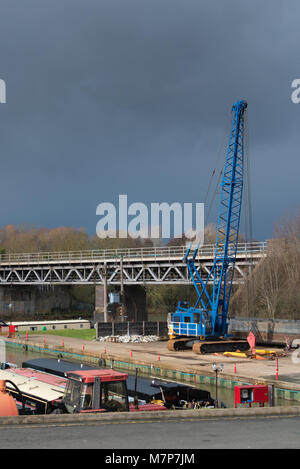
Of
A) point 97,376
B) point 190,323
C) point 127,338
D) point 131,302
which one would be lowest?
point 127,338

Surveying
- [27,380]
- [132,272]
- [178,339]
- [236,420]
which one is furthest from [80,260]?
[236,420]

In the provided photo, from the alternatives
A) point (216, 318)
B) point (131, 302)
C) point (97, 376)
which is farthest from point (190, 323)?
point (131, 302)

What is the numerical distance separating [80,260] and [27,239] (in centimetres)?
6668

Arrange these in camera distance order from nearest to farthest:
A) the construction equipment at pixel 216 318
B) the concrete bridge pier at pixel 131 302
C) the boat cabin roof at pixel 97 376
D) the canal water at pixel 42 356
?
the boat cabin roof at pixel 97 376 → the canal water at pixel 42 356 → the construction equipment at pixel 216 318 → the concrete bridge pier at pixel 131 302

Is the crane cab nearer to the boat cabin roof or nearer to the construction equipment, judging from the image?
the construction equipment

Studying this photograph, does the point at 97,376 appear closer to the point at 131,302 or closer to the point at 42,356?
the point at 42,356

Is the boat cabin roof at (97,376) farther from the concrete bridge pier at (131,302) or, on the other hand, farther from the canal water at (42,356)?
the concrete bridge pier at (131,302)

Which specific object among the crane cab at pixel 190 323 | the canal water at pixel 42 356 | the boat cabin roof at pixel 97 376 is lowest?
the canal water at pixel 42 356

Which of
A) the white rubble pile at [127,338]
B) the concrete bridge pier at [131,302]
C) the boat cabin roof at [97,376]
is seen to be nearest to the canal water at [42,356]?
the white rubble pile at [127,338]

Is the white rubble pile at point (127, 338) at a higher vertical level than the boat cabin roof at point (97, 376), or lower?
lower

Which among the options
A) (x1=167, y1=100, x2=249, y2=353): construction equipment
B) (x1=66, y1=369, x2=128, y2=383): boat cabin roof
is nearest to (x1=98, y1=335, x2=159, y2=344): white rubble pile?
(x1=167, y1=100, x2=249, y2=353): construction equipment

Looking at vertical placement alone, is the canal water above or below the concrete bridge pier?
below

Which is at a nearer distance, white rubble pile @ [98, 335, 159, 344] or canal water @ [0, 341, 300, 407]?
canal water @ [0, 341, 300, 407]

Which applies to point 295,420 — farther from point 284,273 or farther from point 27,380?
point 284,273
